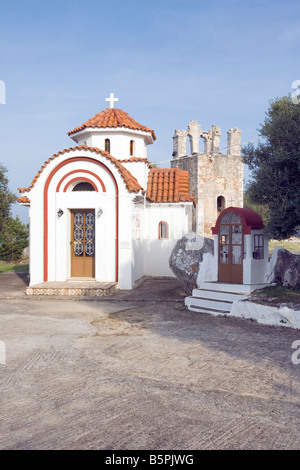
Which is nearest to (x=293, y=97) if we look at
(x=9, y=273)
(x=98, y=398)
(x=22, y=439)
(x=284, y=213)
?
(x=284, y=213)

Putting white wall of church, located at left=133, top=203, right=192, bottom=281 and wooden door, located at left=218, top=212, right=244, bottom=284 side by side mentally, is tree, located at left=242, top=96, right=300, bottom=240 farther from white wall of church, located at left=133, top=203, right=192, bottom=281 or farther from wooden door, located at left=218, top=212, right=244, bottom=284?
white wall of church, located at left=133, top=203, right=192, bottom=281

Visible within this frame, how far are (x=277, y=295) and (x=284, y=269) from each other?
1384 mm

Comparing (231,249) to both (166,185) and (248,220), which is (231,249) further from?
(166,185)

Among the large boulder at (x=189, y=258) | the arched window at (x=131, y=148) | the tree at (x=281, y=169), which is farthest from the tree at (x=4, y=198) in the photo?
the tree at (x=281, y=169)

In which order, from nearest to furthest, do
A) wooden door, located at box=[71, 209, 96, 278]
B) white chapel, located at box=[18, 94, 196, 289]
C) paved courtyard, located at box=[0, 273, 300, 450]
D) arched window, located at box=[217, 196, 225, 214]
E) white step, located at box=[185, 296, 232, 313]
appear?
paved courtyard, located at box=[0, 273, 300, 450] → white step, located at box=[185, 296, 232, 313] → white chapel, located at box=[18, 94, 196, 289] → wooden door, located at box=[71, 209, 96, 278] → arched window, located at box=[217, 196, 225, 214]

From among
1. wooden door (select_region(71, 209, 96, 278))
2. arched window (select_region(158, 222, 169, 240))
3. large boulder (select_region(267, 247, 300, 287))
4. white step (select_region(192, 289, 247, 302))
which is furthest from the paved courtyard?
arched window (select_region(158, 222, 169, 240))

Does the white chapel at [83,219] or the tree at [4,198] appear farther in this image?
the tree at [4,198]

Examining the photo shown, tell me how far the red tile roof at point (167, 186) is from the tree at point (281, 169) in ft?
25.7

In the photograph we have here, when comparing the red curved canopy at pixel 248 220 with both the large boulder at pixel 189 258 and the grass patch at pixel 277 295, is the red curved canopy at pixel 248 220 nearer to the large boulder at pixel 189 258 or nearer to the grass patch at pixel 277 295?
the large boulder at pixel 189 258

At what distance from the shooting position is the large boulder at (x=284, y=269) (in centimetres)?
1131

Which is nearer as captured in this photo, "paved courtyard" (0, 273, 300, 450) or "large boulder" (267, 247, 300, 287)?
"paved courtyard" (0, 273, 300, 450)

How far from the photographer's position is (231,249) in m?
12.2

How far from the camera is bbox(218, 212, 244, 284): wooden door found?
11930mm

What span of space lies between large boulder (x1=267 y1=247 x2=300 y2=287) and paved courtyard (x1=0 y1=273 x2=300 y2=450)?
83.4 inches
